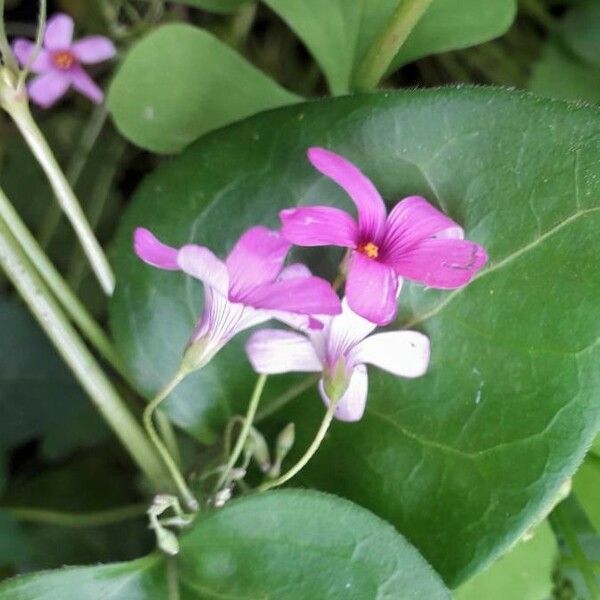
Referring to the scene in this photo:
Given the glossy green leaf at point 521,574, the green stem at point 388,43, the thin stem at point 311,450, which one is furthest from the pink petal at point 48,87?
the glossy green leaf at point 521,574

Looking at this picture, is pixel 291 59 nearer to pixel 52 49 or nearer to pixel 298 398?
pixel 52 49

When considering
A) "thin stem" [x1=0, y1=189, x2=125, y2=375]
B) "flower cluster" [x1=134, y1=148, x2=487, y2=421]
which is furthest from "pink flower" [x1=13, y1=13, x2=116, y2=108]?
"flower cluster" [x1=134, y1=148, x2=487, y2=421]

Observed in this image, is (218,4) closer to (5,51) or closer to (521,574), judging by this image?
(5,51)

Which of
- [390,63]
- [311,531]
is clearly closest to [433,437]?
[311,531]

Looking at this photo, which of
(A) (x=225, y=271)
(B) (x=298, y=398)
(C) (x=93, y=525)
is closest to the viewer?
(A) (x=225, y=271)

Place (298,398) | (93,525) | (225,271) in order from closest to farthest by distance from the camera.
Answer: (225,271) < (298,398) < (93,525)

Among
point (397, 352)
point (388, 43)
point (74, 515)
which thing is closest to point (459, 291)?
point (397, 352)
